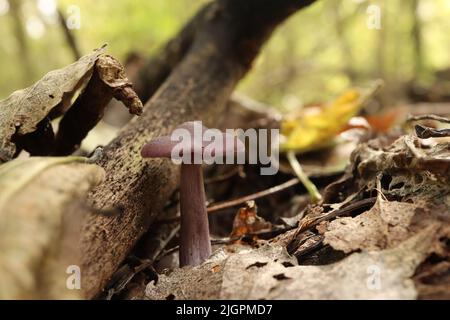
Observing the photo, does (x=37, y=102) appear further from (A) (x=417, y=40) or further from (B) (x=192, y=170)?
(A) (x=417, y=40)

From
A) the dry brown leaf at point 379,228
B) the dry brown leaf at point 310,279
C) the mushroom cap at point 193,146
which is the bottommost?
Result: the dry brown leaf at point 310,279

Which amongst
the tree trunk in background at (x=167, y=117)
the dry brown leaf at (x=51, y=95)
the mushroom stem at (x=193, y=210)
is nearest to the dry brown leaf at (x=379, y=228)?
the mushroom stem at (x=193, y=210)

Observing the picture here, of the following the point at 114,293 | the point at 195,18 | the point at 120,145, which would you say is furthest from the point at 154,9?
the point at 114,293

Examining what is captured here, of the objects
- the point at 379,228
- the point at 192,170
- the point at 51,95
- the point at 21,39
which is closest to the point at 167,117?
the point at 192,170

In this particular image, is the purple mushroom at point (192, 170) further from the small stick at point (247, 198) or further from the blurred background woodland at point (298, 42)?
the blurred background woodland at point (298, 42)

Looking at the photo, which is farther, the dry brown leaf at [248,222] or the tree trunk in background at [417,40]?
the tree trunk in background at [417,40]

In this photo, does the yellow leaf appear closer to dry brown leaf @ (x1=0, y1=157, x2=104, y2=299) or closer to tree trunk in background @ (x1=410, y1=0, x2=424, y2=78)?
dry brown leaf @ (x1=0, y1=157, x2=104, y2=299)
